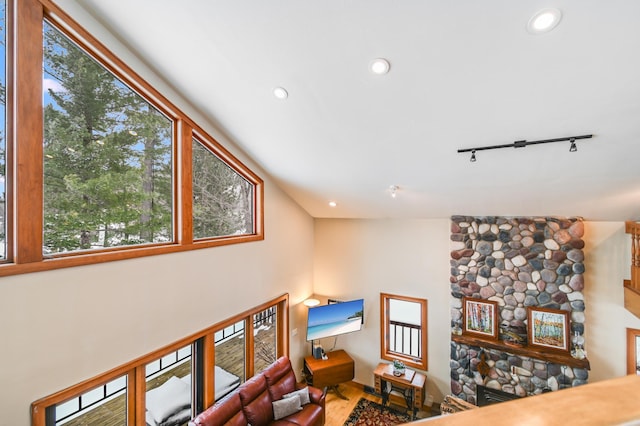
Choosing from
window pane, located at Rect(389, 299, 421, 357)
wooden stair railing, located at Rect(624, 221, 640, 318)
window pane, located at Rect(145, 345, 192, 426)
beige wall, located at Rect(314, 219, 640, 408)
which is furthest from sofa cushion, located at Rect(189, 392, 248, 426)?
wooden stair railing, located at Rect(624, 221, 640, 318)

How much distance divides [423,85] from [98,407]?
435cm

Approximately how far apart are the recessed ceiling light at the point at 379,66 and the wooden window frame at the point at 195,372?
3.57 metres

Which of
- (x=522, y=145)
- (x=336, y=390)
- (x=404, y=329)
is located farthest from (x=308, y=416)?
(x=522, y=145)

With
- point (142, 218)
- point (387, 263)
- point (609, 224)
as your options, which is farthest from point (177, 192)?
point (609, 224)

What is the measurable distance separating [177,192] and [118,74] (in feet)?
4.42

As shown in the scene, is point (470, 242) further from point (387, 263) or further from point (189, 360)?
point (189, 360)

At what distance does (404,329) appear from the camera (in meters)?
5.61

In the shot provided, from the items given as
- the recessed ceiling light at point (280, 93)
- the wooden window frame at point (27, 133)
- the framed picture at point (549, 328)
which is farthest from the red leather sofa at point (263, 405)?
the recessed ceiling light at point (280, 93)

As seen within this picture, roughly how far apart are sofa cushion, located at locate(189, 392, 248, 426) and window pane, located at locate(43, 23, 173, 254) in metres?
2.18

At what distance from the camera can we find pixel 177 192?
3557 millimetres

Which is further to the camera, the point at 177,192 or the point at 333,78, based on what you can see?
the point at 177,192

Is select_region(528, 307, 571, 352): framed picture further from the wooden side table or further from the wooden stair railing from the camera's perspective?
the wooden side table

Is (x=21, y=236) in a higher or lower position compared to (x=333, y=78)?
lower

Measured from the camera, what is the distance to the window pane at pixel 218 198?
3838 millimetres
